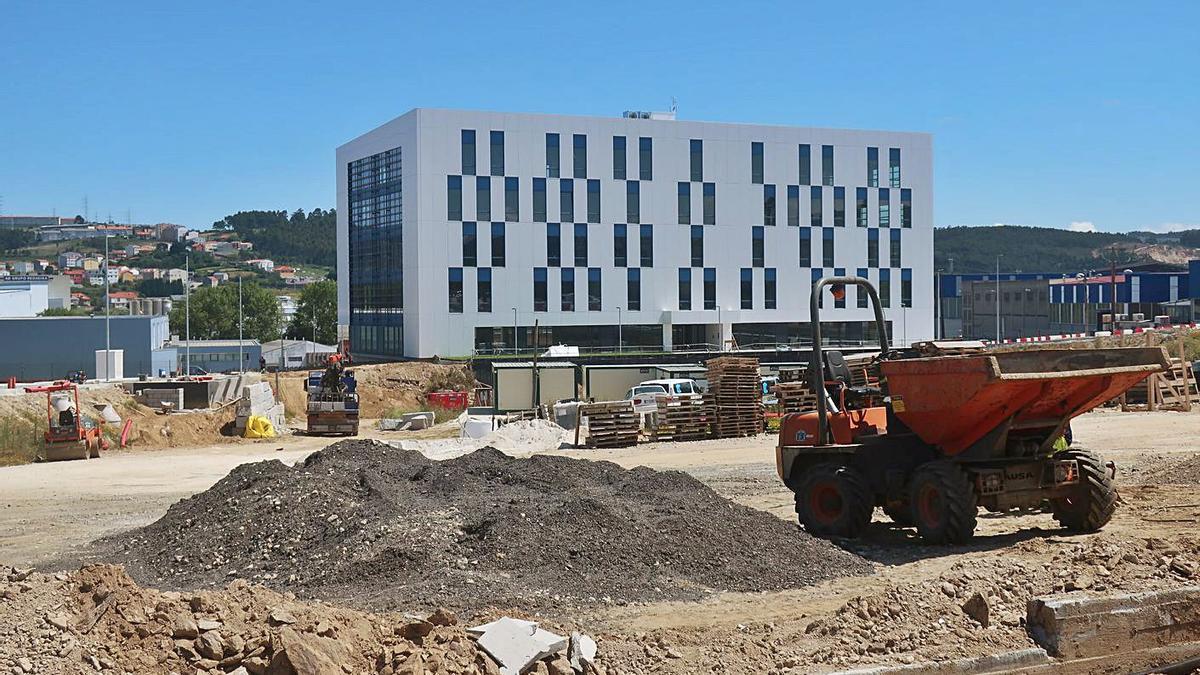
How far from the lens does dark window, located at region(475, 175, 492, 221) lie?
67.9 metres

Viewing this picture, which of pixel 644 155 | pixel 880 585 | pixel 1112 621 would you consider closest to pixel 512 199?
pixel 644 155

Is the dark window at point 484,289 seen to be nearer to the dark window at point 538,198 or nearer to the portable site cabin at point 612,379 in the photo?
the dark window at point 538,198

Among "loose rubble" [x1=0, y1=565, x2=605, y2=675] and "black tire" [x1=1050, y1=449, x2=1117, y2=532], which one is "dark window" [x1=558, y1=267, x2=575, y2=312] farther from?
"loose rubble" [x1=0, y1=565, x2=605, y2=675]

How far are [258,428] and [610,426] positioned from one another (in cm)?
1409

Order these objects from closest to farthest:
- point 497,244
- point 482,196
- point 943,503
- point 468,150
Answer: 1. point 943,503
2. point 468,150
3. point 482,196
4. point 497,244

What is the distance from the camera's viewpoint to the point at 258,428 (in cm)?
4175

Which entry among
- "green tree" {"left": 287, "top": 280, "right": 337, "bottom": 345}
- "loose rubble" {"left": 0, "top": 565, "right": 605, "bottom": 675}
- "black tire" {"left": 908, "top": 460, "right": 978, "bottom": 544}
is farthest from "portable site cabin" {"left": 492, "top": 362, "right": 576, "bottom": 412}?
"green tree" {"left": 287, "top": 280, "right": 337, "bottom": 345}

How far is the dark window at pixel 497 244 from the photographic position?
6838 centimetres

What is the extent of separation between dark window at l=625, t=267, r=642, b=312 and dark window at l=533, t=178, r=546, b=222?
6.27m

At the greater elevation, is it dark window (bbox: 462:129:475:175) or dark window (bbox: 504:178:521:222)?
dark window (bbox: 462:129:475:175)

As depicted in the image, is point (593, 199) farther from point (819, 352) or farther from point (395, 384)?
point (819, 352)

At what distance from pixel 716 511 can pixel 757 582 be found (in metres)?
2.28

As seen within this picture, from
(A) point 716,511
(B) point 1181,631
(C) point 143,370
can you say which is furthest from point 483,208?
(B) point 1181,631

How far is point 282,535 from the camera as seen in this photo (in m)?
15.8
